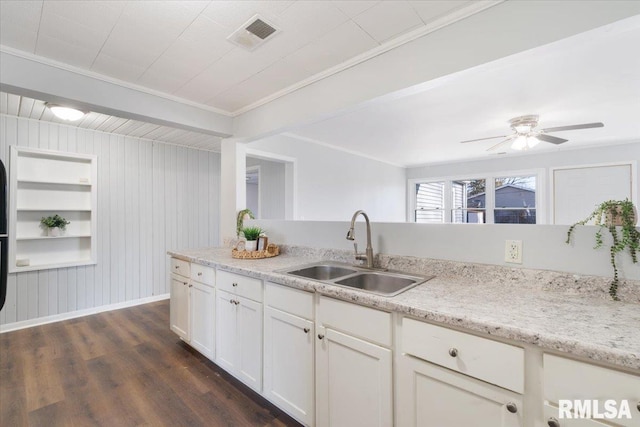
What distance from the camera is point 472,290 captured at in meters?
1.41

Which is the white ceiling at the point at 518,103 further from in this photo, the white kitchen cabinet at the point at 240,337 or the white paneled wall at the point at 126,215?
the white paneled wall at the point at 126,215

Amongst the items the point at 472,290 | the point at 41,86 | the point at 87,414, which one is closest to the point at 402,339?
the point at 472,290

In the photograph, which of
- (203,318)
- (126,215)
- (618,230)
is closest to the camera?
(618,230)

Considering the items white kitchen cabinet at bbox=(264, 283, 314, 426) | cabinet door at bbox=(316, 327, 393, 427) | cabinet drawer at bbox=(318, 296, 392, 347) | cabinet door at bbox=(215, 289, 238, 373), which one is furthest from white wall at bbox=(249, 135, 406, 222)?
cabinet door at bbox=(316, 327, 393, 427)

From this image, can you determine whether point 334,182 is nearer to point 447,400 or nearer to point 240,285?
point 240,285

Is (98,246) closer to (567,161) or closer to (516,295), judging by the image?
(516,295)

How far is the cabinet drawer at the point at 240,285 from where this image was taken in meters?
1.88

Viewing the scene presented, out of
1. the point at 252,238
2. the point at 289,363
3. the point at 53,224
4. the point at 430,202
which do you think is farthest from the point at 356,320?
the point at 430,202

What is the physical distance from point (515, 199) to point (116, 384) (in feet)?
22.2

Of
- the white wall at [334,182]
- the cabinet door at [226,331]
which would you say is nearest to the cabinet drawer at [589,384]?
the cabinet door at [226,331]

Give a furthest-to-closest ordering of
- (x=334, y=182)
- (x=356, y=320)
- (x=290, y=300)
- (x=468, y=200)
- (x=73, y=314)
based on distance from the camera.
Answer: (x=468, y=200) < (x=334, y=182) < (x=73, y=314) < (x=290, y=300) < (x=356, y=320)

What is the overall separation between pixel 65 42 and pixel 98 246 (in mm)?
2781

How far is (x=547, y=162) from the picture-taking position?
538 centimetres

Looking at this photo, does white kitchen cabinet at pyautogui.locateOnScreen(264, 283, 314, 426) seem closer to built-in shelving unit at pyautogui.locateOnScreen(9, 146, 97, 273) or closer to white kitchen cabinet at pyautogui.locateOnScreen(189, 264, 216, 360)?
white kitchen cabinet at pyautogui.locateOnScreen(189, 264, 216, 360)
